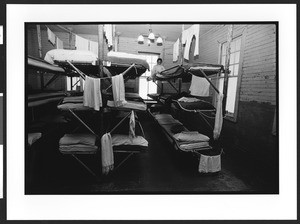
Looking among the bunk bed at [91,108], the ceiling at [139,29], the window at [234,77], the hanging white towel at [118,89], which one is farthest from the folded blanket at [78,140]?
the ceiling at [139,29]

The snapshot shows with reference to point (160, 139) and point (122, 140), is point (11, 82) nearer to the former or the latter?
point (122, 140)

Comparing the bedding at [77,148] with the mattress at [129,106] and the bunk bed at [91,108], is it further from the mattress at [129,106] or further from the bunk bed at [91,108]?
the mattress at [129,106]

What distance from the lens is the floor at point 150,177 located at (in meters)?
3.23

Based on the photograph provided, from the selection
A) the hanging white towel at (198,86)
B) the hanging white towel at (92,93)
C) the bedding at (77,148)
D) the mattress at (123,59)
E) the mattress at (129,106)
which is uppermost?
the mattress at (123,59)

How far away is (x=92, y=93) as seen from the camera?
303 centimetres

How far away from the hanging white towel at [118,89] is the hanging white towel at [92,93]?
24 centimetres

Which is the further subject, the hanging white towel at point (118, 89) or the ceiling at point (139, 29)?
the ceiling at point (139, 29)

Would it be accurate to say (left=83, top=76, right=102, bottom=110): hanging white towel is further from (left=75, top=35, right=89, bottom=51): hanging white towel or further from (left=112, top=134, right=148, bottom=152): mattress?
(left=75, top=35, right=89, bottom=51): hanging white towel

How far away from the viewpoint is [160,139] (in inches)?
252

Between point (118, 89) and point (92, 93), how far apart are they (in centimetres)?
43

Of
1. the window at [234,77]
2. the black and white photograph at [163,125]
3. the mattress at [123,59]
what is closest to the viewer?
the mattress at [123,59]

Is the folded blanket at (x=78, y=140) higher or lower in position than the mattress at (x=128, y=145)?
higher

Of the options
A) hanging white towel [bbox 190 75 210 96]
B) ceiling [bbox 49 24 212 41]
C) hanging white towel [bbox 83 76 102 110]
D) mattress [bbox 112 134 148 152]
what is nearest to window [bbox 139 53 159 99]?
ceiling [bbox 49 24 212 41]

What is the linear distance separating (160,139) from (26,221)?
4.32 meters
